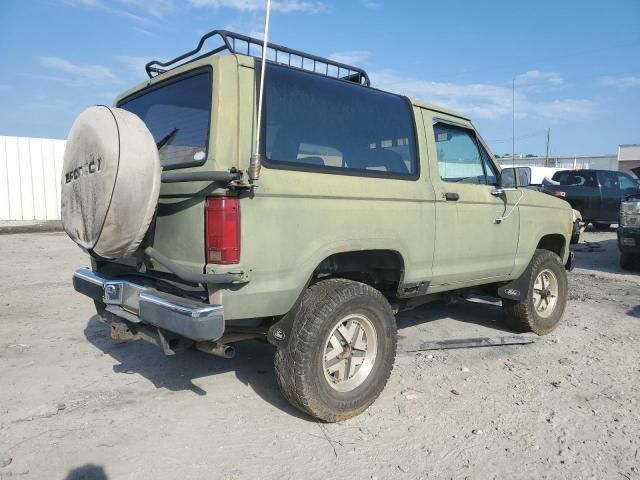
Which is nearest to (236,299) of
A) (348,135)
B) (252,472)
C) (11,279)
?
(252,472)

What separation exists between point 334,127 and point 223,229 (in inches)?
44.5

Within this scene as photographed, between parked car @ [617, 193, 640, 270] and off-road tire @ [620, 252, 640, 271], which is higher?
parked car @ [617, 193, 640, 270]

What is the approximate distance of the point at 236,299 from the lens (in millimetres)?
2621

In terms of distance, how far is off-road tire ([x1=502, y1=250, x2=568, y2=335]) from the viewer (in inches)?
188

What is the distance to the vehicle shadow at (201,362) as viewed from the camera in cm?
364

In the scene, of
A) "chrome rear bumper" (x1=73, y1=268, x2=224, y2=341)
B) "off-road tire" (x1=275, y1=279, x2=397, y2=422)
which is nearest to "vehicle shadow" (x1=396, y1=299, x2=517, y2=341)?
"off-road tire" (x1=275, y1=279, x2=397, y2=422)

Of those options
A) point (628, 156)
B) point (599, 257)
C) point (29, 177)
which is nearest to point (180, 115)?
point (599, 257)

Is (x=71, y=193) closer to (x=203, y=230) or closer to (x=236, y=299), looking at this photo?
(x=203, y=230)

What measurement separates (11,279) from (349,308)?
20.8 ft

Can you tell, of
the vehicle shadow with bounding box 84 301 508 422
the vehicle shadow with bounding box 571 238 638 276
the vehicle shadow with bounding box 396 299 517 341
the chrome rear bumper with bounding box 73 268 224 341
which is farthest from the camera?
the vehicle shadow with bounding box 571 238 638 276

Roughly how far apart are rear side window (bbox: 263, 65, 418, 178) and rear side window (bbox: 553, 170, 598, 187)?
40.6 feet

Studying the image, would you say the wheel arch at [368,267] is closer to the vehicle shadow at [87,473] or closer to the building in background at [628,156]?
the vehicle shadow at [87,473]

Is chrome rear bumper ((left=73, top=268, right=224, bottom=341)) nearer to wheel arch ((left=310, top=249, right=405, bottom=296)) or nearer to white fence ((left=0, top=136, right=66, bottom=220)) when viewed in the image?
wheel arch ((left=310, top=249, right=405, bottom=296))

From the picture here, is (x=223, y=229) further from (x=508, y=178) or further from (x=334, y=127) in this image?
(x=508, y=178)
